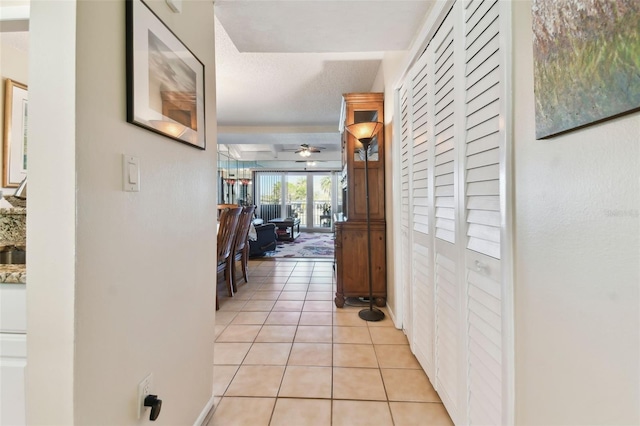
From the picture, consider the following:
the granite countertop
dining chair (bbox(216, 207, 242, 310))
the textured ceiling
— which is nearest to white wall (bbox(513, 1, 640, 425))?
the textured ceiling

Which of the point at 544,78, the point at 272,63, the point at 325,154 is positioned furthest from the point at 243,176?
the point at 544,78

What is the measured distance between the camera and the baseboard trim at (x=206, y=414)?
4.55 ft

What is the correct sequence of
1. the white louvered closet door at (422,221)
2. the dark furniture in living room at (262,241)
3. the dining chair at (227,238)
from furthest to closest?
the dark furniture in living room at (262,241), the dining chair at (227,238), the white louvered closet door at (422,221)

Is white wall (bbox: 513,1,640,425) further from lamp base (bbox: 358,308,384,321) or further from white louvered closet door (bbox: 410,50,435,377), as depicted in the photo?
lamp base (bbox: 358,308,384,321)

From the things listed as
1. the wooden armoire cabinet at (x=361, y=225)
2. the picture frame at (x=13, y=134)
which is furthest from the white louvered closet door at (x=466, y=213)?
the picture frame at (x=13, y=134)

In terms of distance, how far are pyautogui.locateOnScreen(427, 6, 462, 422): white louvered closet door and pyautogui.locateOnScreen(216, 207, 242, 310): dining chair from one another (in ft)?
7.40

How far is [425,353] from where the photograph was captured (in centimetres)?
177

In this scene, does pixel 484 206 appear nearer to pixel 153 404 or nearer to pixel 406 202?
pixel 406 202

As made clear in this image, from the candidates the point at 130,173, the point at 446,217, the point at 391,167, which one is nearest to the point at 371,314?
the point at 391,167

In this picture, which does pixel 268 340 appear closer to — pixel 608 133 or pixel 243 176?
pixel 608 133

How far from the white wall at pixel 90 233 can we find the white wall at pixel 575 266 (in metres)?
1.22

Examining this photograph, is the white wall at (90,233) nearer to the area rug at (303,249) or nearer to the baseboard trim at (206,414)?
the baseboard trim at (206,414)

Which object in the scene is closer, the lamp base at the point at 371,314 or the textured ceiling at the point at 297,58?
the textured ceiling at the point at 297,58

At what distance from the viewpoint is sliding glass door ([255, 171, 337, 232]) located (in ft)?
34.0
